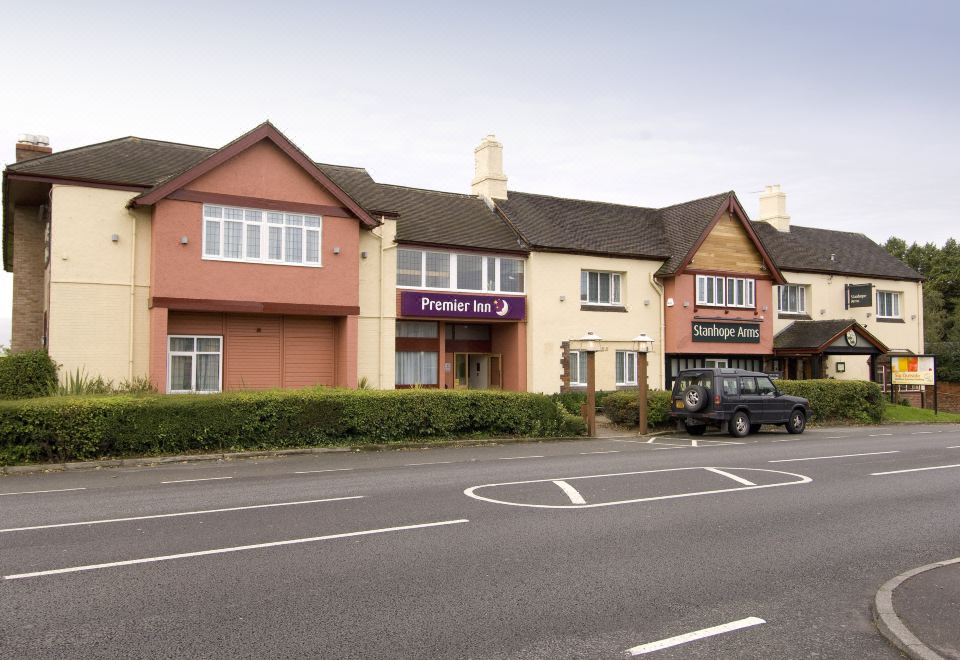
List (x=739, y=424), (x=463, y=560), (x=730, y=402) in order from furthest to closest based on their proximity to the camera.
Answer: (x=739, y=424), (x=730, y=402), (x=463, y=560)

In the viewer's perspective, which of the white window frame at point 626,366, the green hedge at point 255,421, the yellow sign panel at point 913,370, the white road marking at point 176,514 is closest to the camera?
the white road marking at point 176,514

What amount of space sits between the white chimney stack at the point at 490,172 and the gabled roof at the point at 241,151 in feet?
27.8

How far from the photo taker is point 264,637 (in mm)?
5301

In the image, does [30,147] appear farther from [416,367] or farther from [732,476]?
[732,476]

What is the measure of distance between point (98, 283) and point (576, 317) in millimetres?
15983

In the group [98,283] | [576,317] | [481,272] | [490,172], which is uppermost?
[490,172]

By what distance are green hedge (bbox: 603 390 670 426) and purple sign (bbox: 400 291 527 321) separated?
5.37m

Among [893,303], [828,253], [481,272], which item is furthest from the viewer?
[893,303]

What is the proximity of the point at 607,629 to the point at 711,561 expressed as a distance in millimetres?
2279

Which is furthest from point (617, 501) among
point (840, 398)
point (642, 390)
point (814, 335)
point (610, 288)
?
A: point (814, 335)

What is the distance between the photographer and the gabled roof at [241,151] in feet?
69.7

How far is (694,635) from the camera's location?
5.46 meters

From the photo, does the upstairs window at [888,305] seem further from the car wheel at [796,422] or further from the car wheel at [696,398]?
the car wheel at [696,398]

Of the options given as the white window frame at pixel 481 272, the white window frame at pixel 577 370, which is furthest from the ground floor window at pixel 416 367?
the white window frame at pixel 577 370
